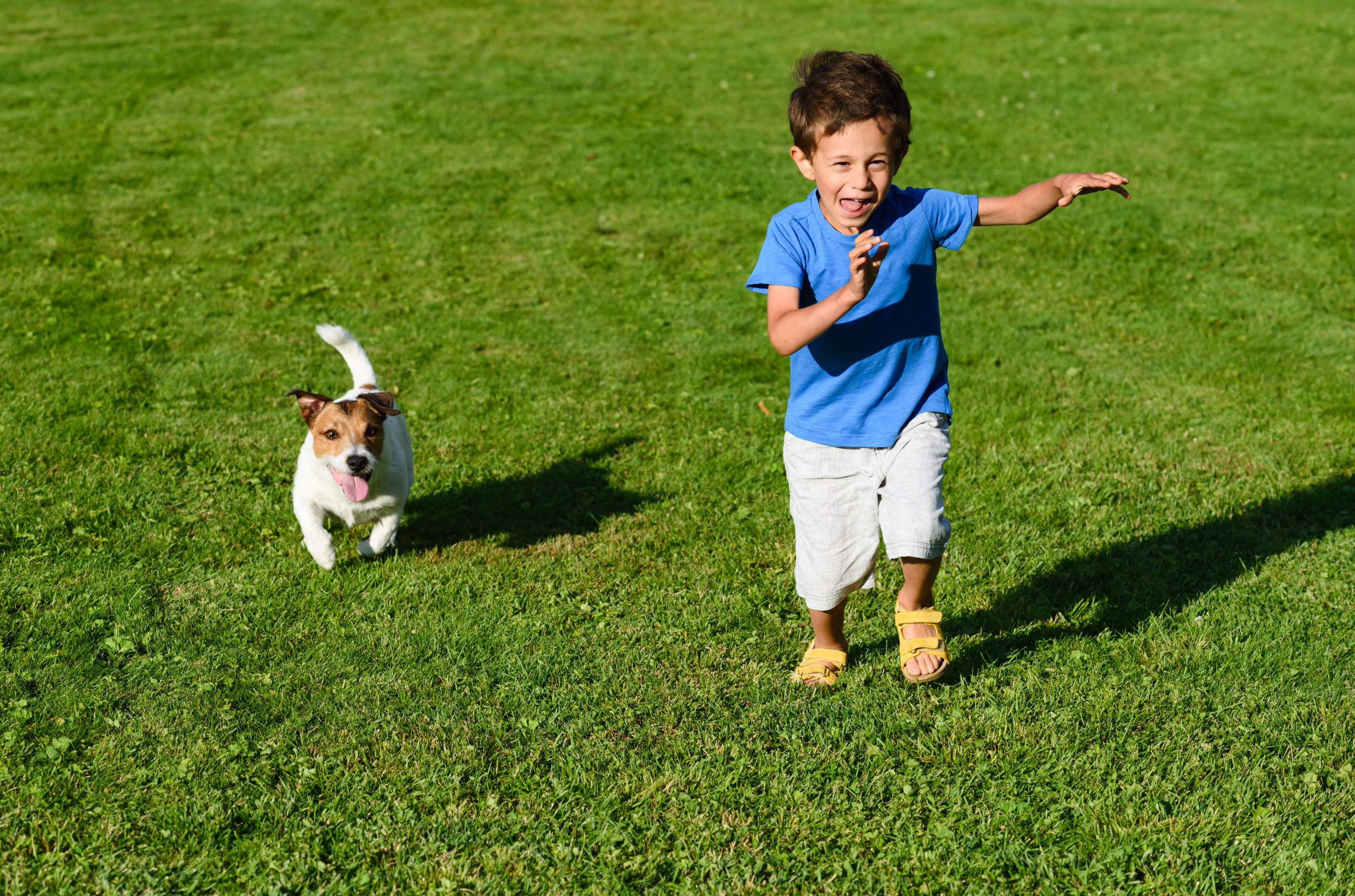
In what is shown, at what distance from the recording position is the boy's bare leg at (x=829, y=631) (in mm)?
4594

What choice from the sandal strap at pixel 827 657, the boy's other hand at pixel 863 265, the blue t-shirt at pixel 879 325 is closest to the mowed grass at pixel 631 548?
the sandal strap at pixel 827 657

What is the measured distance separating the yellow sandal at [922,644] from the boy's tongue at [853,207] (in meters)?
1.55

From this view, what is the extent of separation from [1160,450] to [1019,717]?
11.0 ft

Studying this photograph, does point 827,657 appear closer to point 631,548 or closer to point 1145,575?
point 631,548

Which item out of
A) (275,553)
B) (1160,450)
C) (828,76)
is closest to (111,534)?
(275,553)

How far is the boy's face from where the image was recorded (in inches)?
152

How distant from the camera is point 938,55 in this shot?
2008 cm

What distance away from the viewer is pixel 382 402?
5.70 meters

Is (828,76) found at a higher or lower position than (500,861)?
higher

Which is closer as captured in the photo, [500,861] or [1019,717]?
[500,861]

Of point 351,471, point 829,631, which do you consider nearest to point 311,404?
point 351,471

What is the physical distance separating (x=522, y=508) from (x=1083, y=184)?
12.0 ft

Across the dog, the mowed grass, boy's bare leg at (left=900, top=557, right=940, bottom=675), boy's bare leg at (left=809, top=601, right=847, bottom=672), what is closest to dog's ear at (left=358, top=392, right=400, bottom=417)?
the dog

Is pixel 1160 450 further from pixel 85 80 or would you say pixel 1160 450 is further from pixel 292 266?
pixel 85 80
